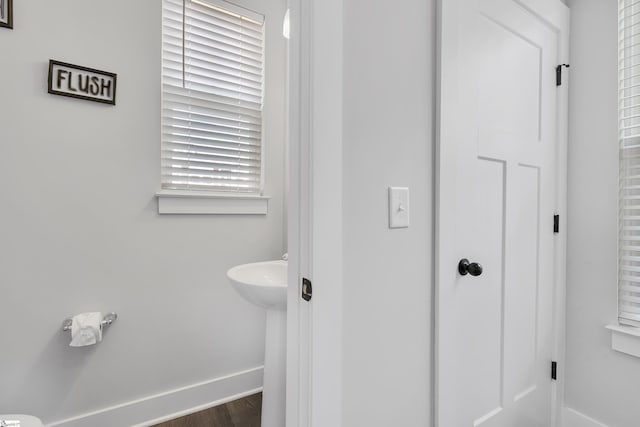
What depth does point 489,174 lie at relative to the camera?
1146 mm

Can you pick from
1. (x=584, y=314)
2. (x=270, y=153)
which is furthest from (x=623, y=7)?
(x=270, y=153)

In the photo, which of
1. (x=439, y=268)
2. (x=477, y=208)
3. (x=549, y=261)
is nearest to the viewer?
(x=439, y=268)

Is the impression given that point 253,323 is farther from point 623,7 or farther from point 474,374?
point 623,7

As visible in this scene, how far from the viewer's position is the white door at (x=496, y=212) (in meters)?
0.95

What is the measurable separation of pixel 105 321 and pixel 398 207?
1.47 metres

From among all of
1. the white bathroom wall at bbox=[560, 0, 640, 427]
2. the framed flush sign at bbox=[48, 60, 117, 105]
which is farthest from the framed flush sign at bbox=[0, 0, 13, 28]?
the white bathroom wall at bbox=[560, 0, 640, 427]

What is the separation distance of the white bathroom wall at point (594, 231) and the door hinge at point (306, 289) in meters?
1.46

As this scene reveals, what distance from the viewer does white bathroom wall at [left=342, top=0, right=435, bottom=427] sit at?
783 millimetres

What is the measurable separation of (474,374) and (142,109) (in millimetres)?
1900

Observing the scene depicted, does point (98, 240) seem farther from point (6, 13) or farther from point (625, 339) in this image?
point (625, 339)

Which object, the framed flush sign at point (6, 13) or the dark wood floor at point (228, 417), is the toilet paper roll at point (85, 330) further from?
the framed flush sign at point (6, 13)

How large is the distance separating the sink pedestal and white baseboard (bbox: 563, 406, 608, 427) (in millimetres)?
1393

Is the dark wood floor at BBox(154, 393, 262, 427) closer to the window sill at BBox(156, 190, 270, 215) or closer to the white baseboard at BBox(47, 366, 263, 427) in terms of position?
the white baseboard at BBox(47, 366, 263, 427)

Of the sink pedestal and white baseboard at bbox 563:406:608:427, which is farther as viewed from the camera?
white baseboard at bbox 563:406:608:427
